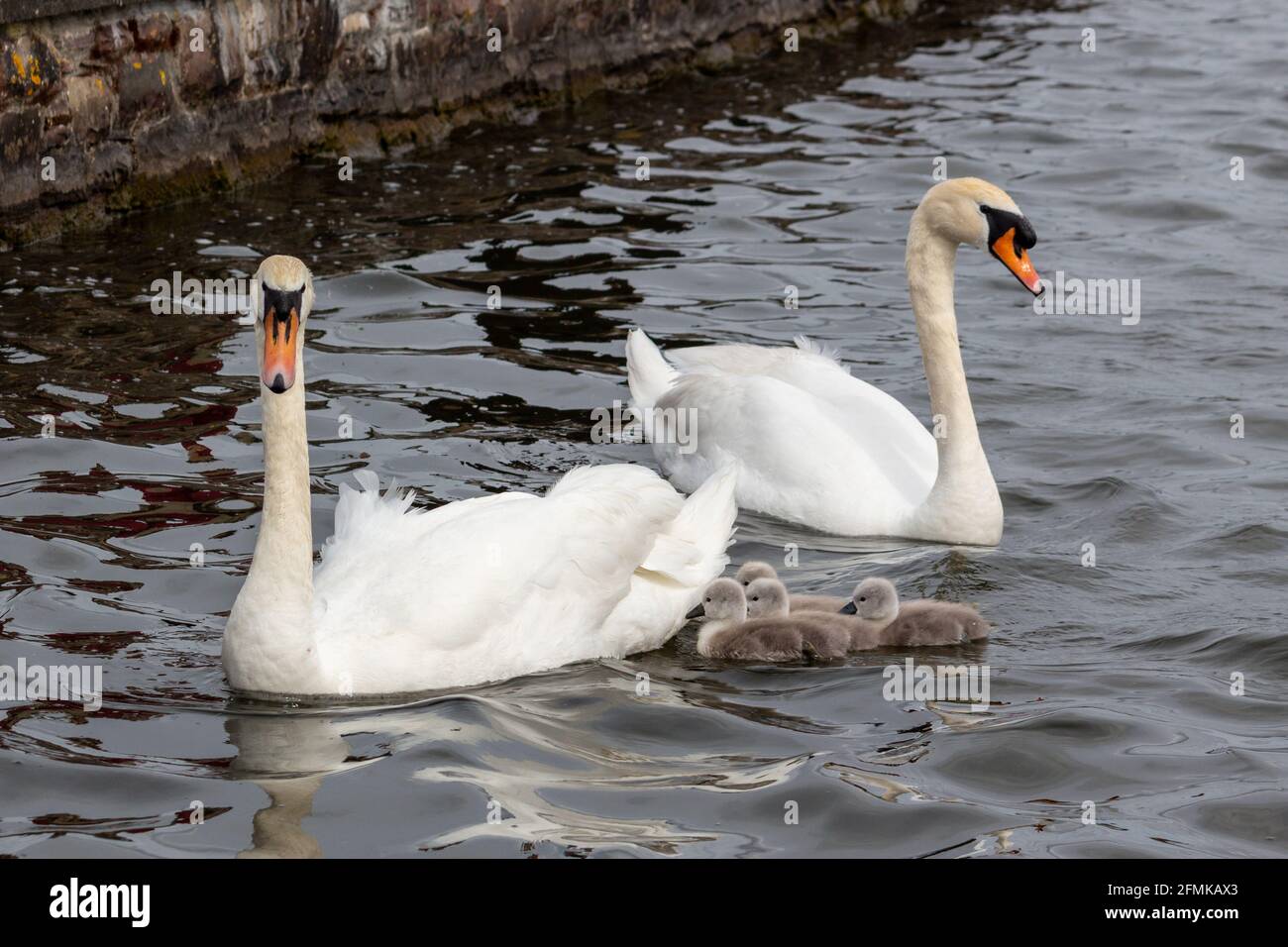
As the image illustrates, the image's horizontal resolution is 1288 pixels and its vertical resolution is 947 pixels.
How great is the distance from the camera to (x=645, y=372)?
31.2 ft

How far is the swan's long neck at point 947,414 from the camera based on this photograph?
323 inches

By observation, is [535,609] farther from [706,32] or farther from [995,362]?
[706,32]

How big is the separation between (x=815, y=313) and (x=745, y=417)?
9.29 feet

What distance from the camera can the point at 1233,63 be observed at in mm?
17797

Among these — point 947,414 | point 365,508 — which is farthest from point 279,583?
point 947,414

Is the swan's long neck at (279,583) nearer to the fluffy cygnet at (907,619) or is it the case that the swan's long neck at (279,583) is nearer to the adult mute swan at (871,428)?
the fluffy cygnet at (907,619)

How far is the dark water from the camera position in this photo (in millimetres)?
5746

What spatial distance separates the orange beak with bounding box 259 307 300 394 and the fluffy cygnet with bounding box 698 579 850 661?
6.56 ft

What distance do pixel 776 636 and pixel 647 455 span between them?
274 centimetres
